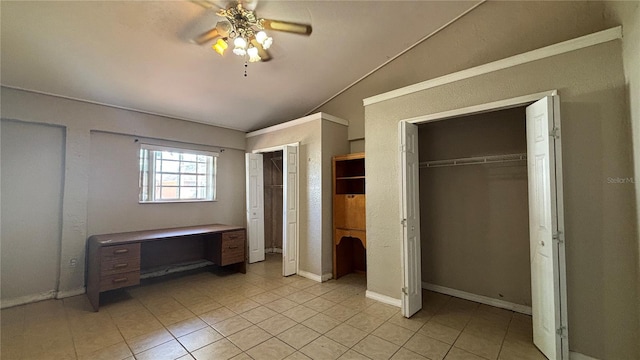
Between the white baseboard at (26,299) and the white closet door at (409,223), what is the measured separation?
4232 mm

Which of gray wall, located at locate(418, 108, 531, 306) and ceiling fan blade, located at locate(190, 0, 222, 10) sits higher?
ceiling fan blade, located at locate(190, 0, 222, 10)

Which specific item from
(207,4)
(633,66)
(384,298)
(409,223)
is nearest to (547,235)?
(409,223)

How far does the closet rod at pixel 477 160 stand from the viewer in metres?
2.87

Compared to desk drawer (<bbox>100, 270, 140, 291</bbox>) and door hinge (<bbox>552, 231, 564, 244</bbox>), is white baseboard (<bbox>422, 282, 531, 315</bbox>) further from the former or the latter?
desk drawer (<bbox>100, 270, 140, 291</bbox>)

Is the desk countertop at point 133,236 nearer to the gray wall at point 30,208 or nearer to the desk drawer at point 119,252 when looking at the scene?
the desk drawer at point 119,252

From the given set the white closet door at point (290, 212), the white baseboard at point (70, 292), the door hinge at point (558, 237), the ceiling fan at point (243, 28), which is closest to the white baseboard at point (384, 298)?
the white closet door at point (290, 212)

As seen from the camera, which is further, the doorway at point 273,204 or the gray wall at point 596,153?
the doorway at point 273,204

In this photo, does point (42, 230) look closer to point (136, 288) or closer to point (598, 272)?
point (136, 288)

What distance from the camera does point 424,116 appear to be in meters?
2.78

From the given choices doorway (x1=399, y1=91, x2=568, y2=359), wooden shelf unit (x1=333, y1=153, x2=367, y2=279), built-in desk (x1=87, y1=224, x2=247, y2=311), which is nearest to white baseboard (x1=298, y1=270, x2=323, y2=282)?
wooden shelf unit (x1=333, y1=153, x2=367, y2=279)

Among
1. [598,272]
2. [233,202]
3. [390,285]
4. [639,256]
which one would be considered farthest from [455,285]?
[233,202]

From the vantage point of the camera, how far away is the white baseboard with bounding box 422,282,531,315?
→ 2815 mm

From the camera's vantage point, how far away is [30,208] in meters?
3.12

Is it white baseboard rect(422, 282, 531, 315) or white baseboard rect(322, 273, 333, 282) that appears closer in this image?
white baseboard rect(422, 282, 531, 315)
